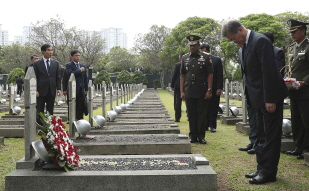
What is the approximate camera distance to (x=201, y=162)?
4379mm

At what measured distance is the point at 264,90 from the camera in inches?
159

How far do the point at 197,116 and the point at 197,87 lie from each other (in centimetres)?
59

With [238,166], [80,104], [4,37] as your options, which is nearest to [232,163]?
[238,166]

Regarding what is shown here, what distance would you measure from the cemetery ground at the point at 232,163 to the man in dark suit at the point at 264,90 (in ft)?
0.67

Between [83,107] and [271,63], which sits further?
[83,107]

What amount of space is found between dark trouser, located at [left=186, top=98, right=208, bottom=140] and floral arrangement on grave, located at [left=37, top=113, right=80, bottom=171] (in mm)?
3211

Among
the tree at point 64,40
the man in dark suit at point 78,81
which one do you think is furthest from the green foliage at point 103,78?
the man in dark suit at point 78,81

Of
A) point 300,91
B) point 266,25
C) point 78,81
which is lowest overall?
point 300,91

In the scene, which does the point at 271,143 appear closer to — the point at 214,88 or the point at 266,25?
the point at 214,88

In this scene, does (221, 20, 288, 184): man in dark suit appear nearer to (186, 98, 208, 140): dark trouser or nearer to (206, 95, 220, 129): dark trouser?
(186, 98, 208, 140): dark trouser

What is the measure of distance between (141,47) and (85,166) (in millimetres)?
49187

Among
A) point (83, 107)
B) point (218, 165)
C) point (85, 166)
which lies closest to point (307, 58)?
point (218, 165)

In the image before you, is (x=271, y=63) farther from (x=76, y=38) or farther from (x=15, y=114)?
(x=76, y=38)

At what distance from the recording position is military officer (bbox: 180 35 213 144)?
6.88m
